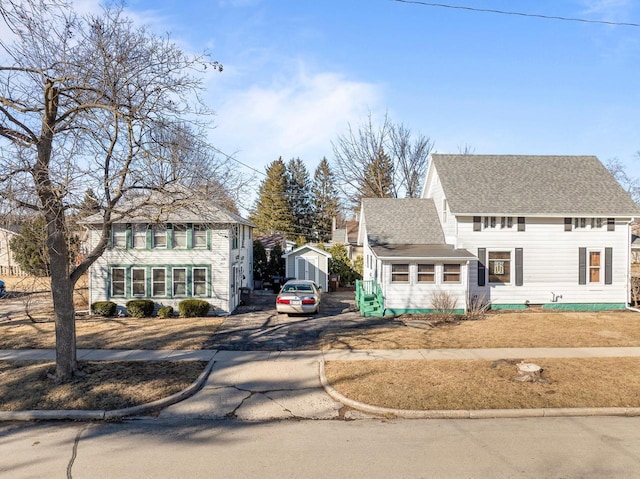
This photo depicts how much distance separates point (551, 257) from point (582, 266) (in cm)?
151

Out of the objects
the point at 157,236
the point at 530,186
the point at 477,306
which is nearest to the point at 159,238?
the point at 157,236

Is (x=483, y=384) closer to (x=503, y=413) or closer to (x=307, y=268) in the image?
(x=503, y=413)

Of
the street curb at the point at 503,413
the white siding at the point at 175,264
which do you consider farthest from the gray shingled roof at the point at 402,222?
the street curb at the point at 503,413

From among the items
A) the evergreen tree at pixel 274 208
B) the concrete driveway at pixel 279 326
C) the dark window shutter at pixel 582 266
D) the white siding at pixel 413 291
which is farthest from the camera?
the evergreen tree at pixel 274 208

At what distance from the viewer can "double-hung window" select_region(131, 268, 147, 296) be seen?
61.3 ft

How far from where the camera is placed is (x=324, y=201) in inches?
2295

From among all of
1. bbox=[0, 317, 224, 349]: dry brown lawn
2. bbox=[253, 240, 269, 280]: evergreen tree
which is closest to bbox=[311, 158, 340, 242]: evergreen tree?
bbox=[253, 240, 269, 280]: evergreen tree

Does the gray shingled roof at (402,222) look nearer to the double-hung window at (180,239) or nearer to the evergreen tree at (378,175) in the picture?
the double-hung window at (180,239)

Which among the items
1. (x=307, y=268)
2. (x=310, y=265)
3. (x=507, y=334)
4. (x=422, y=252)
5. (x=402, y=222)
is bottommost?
(x=507, y=334)

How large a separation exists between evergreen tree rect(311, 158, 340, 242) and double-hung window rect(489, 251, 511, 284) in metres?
37.8

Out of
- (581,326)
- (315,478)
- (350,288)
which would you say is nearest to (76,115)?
(315,478)

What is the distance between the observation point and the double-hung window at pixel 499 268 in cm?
1888

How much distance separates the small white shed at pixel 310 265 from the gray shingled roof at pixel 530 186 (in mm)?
9967

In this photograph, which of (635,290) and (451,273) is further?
(635,290)
